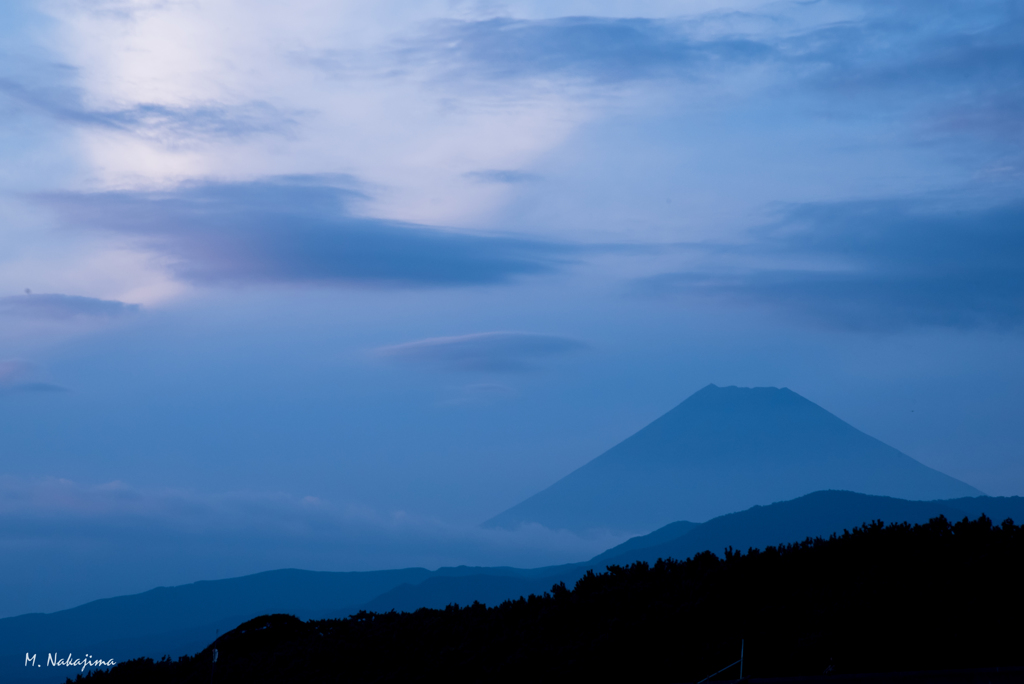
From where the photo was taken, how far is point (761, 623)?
1762 centimetres

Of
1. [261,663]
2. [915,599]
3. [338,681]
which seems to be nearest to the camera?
[915,599]

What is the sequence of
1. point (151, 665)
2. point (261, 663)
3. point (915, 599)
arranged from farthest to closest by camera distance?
1. point (151, 665)
2. point (261, 663)
3. point (915, 599)

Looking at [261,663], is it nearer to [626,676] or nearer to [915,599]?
[626,676]

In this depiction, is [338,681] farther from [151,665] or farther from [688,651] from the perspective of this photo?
[151,665]

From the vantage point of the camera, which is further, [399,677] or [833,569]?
[399,677]

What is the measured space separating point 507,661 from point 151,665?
17.5 metres

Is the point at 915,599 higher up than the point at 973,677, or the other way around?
the point at 915,599

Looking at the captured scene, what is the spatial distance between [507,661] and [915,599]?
8157 mm

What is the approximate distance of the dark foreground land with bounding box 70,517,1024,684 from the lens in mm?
15039

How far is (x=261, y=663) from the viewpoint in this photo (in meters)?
27.5

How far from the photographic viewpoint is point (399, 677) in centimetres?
2245

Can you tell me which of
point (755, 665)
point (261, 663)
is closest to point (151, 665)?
point (261, 663)

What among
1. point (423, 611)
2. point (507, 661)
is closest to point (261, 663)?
point (423, 611)

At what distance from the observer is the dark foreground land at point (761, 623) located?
1504cm
